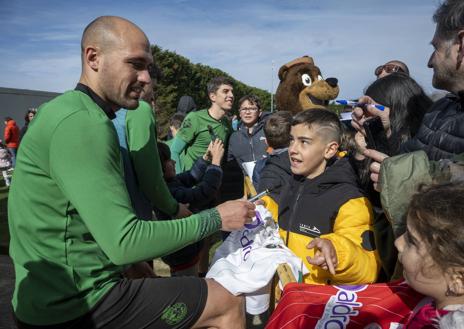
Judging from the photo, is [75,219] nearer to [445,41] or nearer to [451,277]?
[451,277]

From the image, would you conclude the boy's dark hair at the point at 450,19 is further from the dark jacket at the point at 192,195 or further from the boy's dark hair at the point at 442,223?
the dark jacket at the point at 192,195

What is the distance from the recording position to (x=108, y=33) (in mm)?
1699

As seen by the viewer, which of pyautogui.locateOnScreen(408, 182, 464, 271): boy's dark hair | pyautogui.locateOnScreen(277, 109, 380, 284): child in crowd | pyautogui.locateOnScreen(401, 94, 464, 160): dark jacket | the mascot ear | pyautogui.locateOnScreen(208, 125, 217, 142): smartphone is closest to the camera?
pyautogui.locateOnScreen(408, 182, 464, 271): boy's dark hair

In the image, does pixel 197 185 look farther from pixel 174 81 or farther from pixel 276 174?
pixel 174 81

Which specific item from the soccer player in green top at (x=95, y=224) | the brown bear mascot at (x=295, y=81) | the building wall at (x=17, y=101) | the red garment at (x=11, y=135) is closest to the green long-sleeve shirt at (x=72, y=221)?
the soccer player in green top at (x=95, y=224)

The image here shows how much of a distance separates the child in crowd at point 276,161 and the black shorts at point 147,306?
1318 millimetres

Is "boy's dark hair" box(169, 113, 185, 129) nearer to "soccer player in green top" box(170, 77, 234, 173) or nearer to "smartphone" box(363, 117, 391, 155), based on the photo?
"soccer player in green top" box(170, 77, 234, 173)

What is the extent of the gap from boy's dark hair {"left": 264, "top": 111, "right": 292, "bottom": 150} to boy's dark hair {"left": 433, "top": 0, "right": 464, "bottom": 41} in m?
1.86

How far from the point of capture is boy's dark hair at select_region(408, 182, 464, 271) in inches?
48.7

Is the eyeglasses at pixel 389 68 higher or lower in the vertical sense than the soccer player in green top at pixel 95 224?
higher

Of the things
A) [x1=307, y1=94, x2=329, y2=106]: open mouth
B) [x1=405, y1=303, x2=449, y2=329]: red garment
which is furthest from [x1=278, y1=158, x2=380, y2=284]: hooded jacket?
[x1=307, y1=94, x2=329, y2=106]: open mouth

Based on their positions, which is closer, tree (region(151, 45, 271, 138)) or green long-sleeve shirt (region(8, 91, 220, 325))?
green long-sleeve shirt (region(8, 91, 220, 325))

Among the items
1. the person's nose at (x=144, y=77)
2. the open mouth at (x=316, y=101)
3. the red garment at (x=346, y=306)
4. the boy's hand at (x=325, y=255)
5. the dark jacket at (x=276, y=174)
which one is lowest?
the red garment at (x=346, y=306)

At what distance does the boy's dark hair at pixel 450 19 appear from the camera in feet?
5.37
